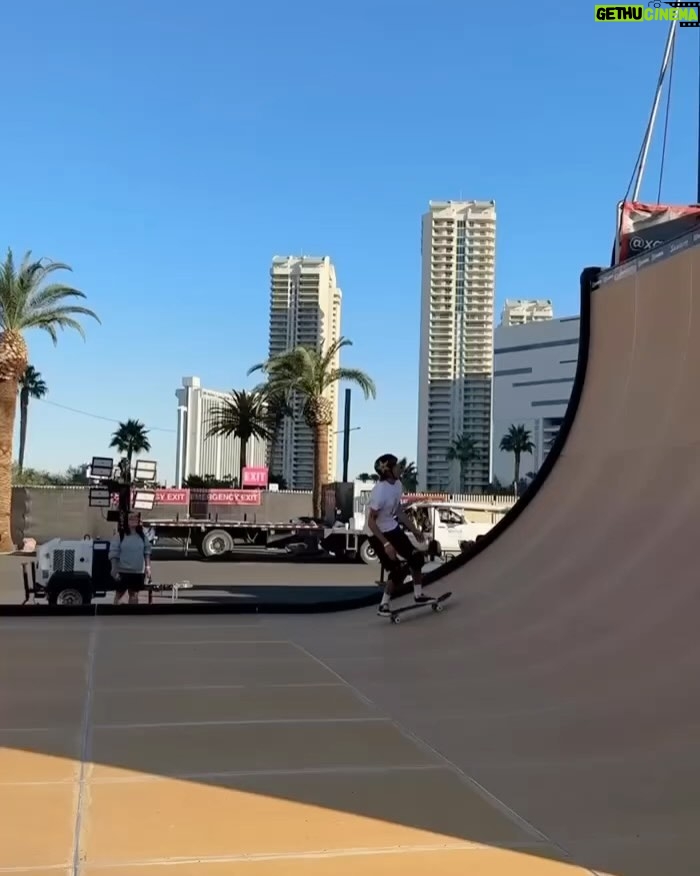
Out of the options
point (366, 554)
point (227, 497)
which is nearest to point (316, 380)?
point (227, 497)

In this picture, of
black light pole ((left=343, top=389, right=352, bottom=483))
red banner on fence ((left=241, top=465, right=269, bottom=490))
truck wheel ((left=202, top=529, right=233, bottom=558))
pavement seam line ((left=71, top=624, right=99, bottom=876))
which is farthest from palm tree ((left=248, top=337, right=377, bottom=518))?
pavement seam line ((left=71, top=624, right=99, bottom=876))

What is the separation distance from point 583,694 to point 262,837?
2.56 meters

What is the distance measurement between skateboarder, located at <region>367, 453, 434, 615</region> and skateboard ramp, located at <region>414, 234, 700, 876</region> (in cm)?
67

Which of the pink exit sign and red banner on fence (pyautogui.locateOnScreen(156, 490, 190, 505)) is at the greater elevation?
the pink exit sign

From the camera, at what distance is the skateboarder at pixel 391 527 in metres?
8.80

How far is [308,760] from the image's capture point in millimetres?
4410

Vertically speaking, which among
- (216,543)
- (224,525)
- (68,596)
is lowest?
(216,543)

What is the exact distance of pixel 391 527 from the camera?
884 centimetres

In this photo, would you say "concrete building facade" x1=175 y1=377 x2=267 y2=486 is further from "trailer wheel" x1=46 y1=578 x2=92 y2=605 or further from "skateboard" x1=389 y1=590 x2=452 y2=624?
"skateboard" x1=389 y1=590 x2=452 y2=624

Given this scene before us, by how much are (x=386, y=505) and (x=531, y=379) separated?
14436 cm

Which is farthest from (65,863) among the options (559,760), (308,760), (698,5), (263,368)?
(263,368)

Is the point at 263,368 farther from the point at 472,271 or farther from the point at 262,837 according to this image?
the point at 472,271

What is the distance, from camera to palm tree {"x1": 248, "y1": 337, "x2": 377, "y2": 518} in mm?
37719

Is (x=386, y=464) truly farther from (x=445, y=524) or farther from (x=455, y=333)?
(x=455, y=333)
